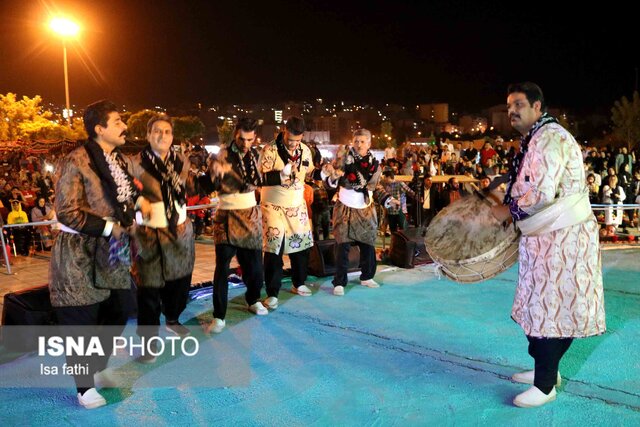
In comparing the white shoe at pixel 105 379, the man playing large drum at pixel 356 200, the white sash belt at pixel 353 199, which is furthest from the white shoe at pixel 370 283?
the white shoe at pixel 105 379

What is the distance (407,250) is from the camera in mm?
7551

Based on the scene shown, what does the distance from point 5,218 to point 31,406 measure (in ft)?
27.5

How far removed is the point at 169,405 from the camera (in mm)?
3598

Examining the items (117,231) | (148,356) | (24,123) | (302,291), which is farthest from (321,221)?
(24,123)

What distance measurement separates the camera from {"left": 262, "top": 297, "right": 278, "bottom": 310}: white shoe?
570 centimetres

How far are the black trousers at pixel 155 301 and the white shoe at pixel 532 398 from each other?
2.77m

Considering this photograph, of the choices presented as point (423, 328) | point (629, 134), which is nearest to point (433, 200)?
point (423, 328)

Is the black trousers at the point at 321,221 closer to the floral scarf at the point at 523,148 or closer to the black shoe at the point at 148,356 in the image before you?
the black shoe at the point at 148,356

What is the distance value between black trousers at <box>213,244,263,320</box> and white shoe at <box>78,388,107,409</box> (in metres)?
1.59

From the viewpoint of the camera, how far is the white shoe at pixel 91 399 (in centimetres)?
358

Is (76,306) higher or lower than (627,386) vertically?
higher

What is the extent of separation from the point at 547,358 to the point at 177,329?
122 inches

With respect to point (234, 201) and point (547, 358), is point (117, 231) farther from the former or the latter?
point (547, 358)

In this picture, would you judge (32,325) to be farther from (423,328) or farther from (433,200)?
(433,200)
